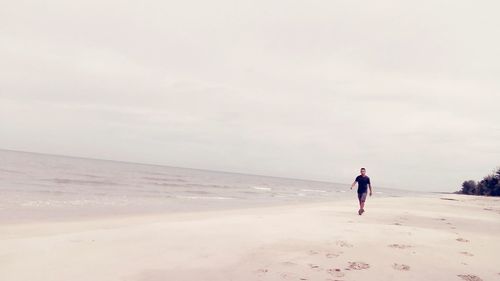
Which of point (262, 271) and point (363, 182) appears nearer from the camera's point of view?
point (262, 271)

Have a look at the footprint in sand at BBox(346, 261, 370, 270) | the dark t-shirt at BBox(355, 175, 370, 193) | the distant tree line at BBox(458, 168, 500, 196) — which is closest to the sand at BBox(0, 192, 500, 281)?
the footprint in sand at BBox(346, 261, 370, 270)

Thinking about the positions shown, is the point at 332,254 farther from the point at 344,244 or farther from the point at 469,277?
the point at 469,277

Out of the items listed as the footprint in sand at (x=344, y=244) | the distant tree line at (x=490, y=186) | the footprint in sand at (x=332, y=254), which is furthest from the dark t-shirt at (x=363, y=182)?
the distant tree line at (x=490, y=186)

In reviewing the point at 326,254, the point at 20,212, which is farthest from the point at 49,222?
the point at 326,254

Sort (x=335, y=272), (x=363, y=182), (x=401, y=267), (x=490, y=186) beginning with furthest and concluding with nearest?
(x=490, y=186), (x=363, y=182), (x=401, y=267), (x=335, y=272)

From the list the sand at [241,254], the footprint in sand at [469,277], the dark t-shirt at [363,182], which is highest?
the dark t-shirt at [363,182]

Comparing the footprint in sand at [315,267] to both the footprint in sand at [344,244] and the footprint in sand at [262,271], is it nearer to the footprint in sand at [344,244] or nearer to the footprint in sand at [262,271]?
the footprint in sand at [262,271]

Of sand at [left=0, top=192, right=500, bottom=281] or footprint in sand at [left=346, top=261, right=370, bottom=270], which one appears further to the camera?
footprint in sand at [left=346, top=261, right=370, bottom=270]

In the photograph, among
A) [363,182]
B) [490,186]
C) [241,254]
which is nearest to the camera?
[241,254]

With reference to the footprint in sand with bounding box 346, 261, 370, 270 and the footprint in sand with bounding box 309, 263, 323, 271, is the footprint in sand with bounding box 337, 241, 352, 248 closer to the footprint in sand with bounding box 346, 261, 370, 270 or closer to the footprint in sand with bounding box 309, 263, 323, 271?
the footprint in sand with bounding box 346, 261, 370, 270

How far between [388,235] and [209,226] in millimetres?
5199

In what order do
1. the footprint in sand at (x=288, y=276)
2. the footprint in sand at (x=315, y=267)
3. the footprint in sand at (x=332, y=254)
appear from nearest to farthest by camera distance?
the footprint in sand at (x=288, y=276) < the footprint in sand at (x=315, y=267) < the footprint in sand at (x=332, y=254)

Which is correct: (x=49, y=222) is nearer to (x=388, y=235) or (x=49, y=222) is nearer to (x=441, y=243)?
(x=388, y=235)

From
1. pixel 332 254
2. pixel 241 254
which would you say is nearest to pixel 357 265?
pixel 332 254
